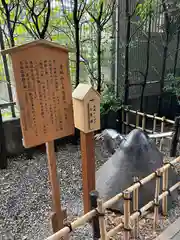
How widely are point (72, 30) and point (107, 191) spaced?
3.60 m

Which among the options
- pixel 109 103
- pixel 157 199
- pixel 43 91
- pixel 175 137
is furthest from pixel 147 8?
pixel 157 199

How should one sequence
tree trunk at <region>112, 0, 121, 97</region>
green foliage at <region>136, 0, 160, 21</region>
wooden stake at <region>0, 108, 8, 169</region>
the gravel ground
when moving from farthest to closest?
tree trunk at <region>112, 0, 121, 97</region> < green foliage at <region>136, 0, 160, 21</region> < wooden stake at <region>0, 108, 8, 169</region> < the gravel ground

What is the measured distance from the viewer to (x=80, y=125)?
2166 mm

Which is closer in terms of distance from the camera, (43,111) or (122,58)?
(43,111)

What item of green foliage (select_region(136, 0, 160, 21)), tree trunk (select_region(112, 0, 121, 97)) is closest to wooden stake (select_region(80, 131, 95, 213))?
tree trunk (select_region(112, 0, 121, 97))

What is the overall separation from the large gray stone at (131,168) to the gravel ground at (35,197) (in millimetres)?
323

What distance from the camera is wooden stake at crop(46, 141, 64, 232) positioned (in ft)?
7.26

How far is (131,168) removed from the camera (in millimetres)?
2885

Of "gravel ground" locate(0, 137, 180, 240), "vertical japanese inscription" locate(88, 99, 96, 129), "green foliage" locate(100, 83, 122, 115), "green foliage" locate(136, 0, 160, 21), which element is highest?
"green foliage" locate(136, 0, 160, 21)

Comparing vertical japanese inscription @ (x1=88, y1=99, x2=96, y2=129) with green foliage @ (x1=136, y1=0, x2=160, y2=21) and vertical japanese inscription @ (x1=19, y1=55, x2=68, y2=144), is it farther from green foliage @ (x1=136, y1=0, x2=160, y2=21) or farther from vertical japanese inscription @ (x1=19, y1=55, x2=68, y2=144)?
green foliage @ (x1=136, y1=0, x2=160, y2=21)

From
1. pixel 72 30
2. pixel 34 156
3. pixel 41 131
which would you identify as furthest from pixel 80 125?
pixel 72 30

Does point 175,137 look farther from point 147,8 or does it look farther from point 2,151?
point 2,151

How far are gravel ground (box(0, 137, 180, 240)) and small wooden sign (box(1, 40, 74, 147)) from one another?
1.21 metres

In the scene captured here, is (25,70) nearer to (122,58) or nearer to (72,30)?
(72,30)
